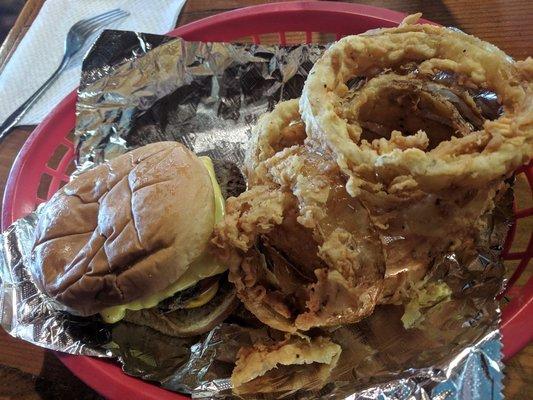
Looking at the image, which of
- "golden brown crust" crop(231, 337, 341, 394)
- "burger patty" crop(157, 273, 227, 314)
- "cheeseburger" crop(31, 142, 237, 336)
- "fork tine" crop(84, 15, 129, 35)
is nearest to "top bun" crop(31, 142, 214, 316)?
"cheeseburger" crop(31, 142, 237, 336)

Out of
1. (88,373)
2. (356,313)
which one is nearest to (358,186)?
(356,313)

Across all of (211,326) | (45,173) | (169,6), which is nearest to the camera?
(211,326)

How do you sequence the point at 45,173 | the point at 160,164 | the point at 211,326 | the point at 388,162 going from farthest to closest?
the point at 45,173, the point at 211,326, the point at 160,164, the point at 388,162

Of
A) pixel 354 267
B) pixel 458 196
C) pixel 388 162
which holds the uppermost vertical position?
pixel 388 162

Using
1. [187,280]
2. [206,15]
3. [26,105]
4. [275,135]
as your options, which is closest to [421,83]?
[275,135]

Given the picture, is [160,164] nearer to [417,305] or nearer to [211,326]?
[211,326]

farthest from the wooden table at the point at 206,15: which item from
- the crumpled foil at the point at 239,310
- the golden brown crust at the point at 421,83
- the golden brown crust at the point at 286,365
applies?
the golden brown crust at the point at 421,83

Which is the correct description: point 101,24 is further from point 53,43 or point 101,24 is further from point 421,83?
point 421,83
